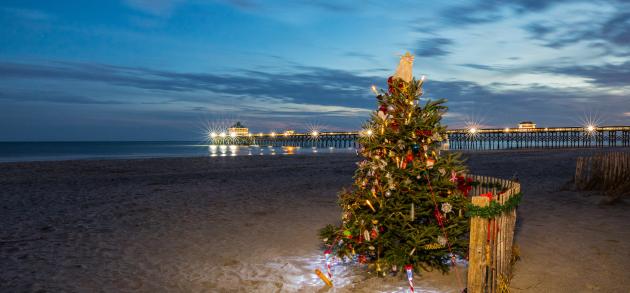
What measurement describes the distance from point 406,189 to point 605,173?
400 inches

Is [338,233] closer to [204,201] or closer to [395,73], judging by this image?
[395,73]

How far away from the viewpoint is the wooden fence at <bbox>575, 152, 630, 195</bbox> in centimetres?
1233

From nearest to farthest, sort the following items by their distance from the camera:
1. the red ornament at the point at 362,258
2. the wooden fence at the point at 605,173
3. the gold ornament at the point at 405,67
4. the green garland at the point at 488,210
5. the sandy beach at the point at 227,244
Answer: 1. the green garland at the point at 488,210
2. the sandy beach at the point at 227,244
3. the gold ornament at the point at 405,67
4. the red ornament at the point at 362,258
5. the wooden fence at the point at 605,173

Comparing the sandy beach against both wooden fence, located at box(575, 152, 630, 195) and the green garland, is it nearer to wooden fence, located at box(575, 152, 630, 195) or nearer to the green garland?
wooden fence, located at box(575, 152, 630, 195)

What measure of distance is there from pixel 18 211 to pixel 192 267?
Result: 24.5 ft

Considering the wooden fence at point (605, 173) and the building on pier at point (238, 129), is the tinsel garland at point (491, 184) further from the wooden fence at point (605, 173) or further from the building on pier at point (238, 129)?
the building on pier at point (238, 129)

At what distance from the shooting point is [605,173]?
1266 cm

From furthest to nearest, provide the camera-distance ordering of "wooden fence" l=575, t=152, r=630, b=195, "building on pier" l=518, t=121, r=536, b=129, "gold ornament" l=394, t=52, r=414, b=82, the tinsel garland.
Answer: "building on pier" l=518, t=121, r=536, b=129, "wooden fence" l=575, t=152, r=630, b=195, the tinsel garland, "gold ornament" l=394, t=52, r=414, b=82

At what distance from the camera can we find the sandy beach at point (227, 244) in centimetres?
553

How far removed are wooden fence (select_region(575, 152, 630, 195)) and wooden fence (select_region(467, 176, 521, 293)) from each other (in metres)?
9.16

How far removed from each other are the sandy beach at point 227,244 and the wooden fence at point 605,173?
531mm

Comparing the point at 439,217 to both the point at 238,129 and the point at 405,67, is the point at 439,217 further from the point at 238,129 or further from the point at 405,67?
the point at 238,129

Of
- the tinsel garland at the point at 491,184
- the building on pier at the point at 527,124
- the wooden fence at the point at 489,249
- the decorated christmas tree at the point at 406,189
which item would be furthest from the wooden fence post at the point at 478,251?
the building on pier at the point at 527,124

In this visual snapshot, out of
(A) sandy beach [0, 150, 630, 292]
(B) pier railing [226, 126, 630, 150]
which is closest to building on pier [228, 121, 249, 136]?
(B) pier railing [226, 126, 630, 150]
